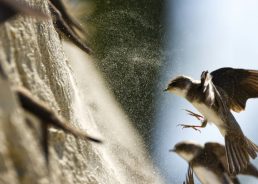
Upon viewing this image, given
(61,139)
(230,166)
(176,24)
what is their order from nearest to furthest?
(61,139)
(230,166)
(176,24)

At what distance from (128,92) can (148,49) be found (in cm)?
59

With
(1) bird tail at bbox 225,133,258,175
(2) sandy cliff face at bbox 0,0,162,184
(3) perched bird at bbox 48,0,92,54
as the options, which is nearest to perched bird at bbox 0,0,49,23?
(2) sandy cliff face at bbox 0,0,162,184

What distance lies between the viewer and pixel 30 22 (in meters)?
1.88

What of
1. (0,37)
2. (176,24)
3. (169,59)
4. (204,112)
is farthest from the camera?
(176,24)

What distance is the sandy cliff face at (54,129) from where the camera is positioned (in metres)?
1.08

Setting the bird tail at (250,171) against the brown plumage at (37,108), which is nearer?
the brown plumage at (37,108)

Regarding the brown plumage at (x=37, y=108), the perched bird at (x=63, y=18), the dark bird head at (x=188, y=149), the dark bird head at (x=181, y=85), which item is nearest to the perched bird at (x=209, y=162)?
the dark bird head at (x=188, y=149)

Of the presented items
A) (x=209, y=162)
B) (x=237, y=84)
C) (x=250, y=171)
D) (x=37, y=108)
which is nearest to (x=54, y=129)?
(x=37, y=108)

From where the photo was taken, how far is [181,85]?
2.66 meters

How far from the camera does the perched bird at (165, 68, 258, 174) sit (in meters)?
2.48

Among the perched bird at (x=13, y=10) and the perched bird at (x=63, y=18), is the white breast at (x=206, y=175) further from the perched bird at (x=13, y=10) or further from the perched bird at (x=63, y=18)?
the perched bird at (x=13, y=10)

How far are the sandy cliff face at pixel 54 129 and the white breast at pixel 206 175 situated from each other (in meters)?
0.34

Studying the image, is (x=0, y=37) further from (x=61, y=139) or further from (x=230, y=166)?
(x=230, y=166)

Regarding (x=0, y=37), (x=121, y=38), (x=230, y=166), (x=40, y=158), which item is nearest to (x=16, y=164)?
(x=40, y=158)
